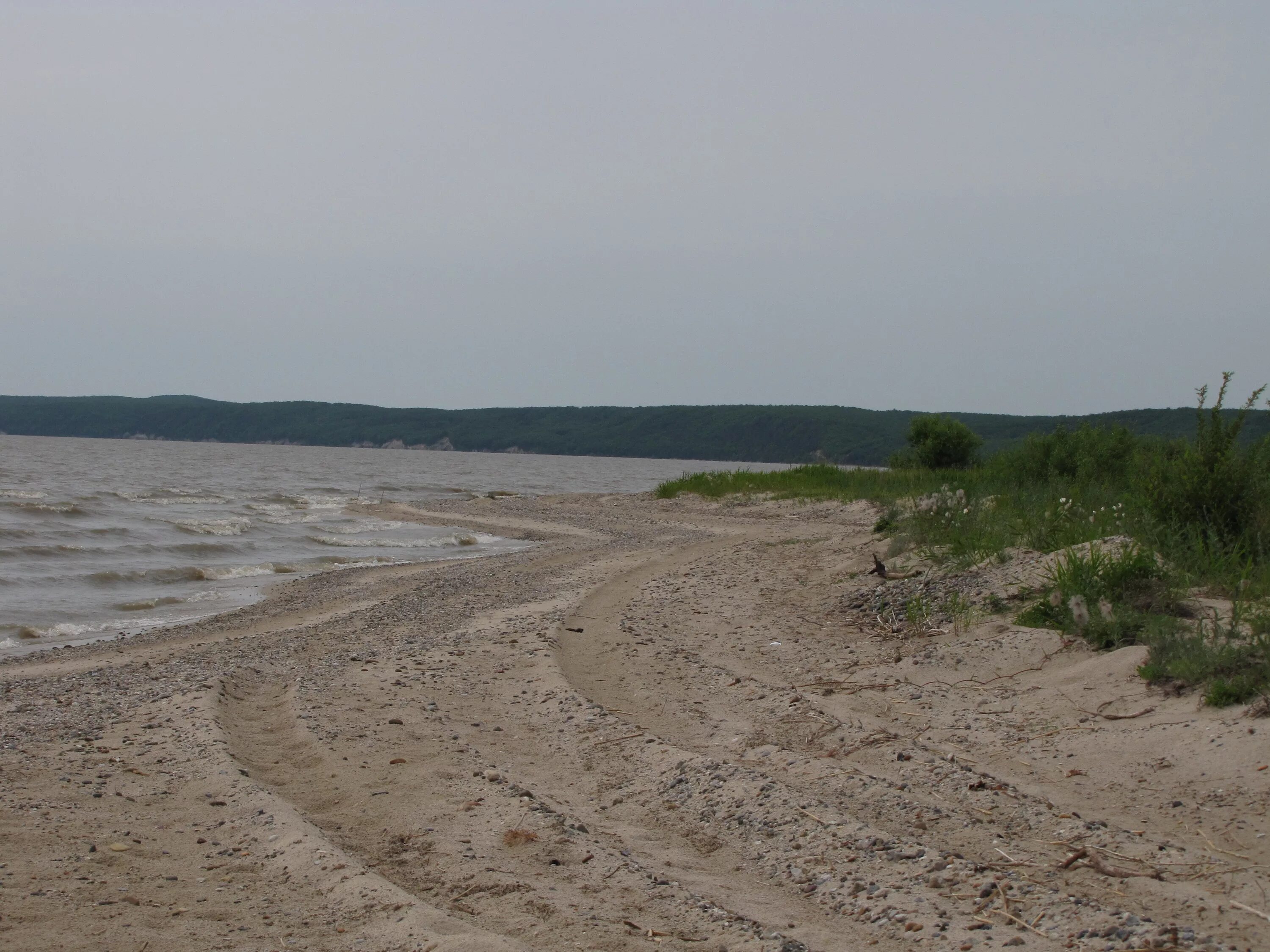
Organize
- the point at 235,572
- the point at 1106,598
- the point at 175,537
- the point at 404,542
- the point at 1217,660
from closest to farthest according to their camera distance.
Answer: the point at 1217,660
the point at 1106,598
the point at 235,572
the point at 175,537
the point at 404,542

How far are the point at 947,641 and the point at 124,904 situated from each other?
5949 millimetres

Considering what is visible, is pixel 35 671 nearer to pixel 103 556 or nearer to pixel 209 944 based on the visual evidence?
pixel 209 944

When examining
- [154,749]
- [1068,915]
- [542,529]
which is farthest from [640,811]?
[542,529]

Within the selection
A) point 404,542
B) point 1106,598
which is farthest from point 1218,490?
point 404,542

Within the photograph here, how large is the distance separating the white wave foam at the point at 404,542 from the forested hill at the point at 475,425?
120 m

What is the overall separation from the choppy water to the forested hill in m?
95.6

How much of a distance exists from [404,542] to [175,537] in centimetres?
528

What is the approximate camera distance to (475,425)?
551 ft

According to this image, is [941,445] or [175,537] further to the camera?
[941,445]

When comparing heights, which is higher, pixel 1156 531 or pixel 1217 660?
pixel 1156 531

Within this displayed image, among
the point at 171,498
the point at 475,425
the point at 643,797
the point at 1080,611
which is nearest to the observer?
the point at 643,797

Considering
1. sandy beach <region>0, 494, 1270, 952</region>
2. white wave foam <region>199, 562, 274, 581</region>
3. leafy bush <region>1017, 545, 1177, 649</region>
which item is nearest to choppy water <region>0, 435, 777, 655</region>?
white wave foam <region>199, 562, 274, 581</region>

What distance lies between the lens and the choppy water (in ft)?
45.9

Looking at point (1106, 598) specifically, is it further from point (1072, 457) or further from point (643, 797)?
point (1072, 457)
